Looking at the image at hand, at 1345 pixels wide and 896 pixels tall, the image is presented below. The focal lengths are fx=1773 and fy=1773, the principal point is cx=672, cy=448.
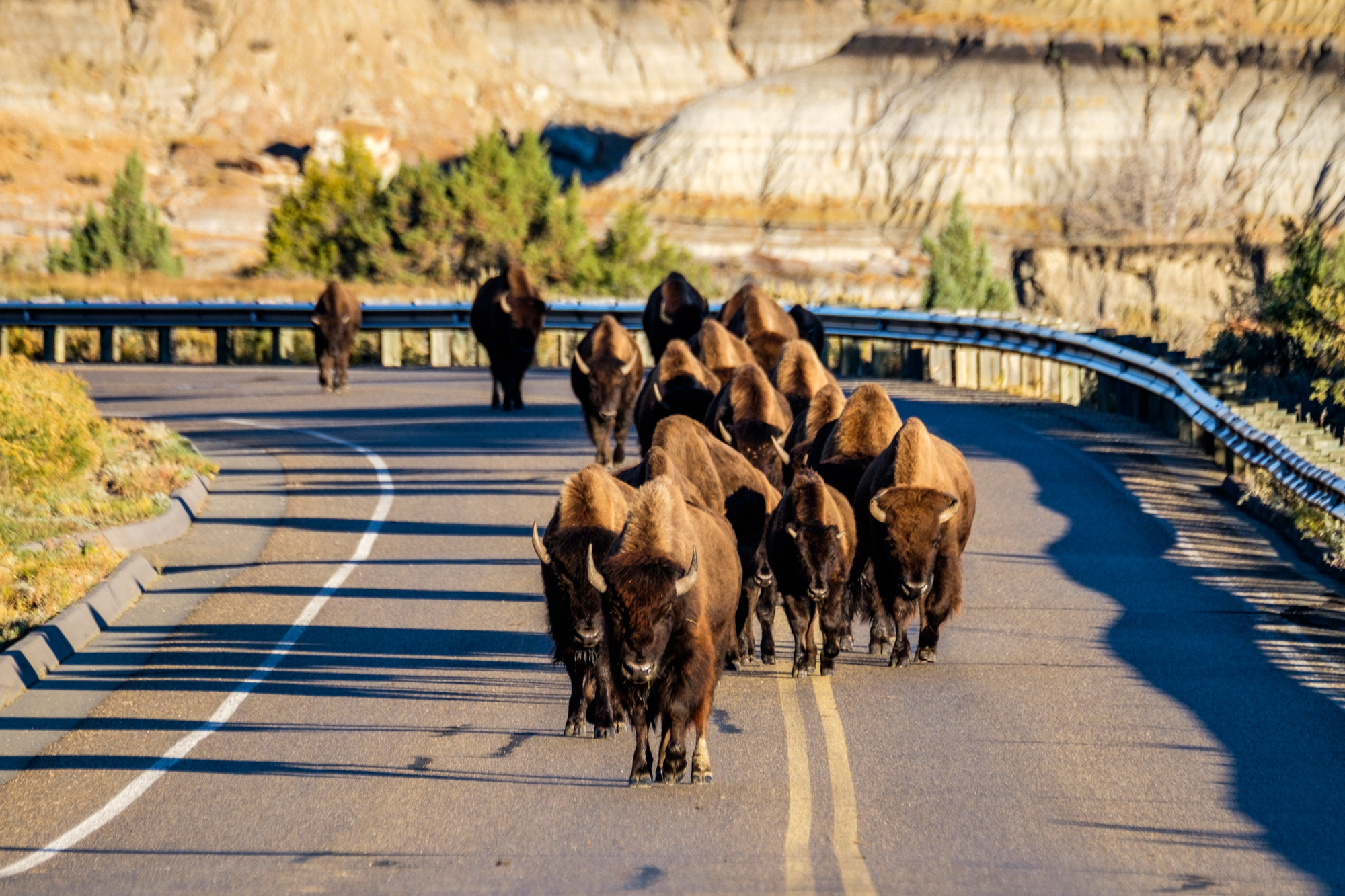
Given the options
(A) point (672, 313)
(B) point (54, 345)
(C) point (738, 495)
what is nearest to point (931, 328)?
(A) point (672, 313)

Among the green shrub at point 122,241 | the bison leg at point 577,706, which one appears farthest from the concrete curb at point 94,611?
the green shrub at point 122,241

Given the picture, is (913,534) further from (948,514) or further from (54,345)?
(54,345)

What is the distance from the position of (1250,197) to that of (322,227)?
85828 mm

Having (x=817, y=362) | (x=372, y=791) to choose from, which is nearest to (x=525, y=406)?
(x=817, y=362)

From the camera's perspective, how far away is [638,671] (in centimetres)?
757

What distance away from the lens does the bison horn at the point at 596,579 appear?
7695 millimetres

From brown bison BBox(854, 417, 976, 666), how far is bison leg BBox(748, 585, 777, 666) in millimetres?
587

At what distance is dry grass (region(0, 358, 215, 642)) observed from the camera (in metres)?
12.2

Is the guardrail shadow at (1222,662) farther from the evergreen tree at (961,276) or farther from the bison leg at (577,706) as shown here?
the evergreen tree at (961,276)

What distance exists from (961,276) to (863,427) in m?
43.2

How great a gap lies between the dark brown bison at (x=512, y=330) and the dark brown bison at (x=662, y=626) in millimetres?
15317

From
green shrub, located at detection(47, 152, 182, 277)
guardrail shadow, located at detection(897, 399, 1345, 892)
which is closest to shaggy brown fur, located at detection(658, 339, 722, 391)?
guardrail shadow, located at detection(897, 399, 1345, 892)

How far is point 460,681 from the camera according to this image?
1011cm

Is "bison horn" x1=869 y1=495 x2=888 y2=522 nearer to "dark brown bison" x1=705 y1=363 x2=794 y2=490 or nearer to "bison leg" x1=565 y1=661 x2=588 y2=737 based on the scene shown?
"dark brown bison" x1=705 y1=363 x2=794 y2=490
